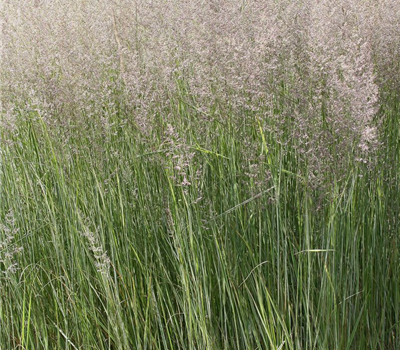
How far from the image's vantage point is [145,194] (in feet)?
7.03

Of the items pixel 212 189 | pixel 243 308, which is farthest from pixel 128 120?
pixel 243 308

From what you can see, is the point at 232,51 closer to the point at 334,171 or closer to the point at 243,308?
the point at 334,171

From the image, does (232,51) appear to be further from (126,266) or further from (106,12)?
(106,12)

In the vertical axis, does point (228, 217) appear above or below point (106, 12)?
below

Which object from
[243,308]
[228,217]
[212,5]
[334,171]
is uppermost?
[212,5]

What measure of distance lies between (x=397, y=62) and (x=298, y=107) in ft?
2.51

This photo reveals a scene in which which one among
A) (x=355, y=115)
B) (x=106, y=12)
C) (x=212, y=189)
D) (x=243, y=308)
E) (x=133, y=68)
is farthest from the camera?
(x=106, y=12)

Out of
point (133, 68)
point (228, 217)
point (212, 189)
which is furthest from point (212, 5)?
point (228, 217)

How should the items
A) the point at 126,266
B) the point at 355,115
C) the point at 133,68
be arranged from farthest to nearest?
the point at 133,68 < the point at 126,266 < the point at 355,115

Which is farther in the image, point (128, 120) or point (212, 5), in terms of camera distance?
point (212, 5)

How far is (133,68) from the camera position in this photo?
2.33m

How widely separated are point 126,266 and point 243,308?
473 mm

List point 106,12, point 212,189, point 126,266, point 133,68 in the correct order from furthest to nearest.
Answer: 1. point 106,12
2. point 133,68
3. point 212,189
4. point 126,266

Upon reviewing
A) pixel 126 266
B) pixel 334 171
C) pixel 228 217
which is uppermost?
pixel 334 171
